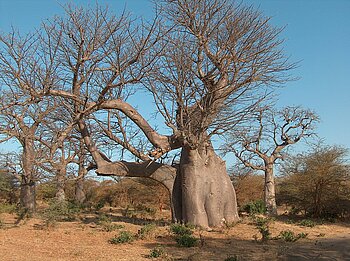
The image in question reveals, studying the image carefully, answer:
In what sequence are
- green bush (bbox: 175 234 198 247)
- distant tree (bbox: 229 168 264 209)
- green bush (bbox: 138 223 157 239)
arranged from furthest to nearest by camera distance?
distant tree (bbox: 229 168 264 209)
green bush (bbox: 138 223 157 239)
green bush (bbox: 175 234 198 247)

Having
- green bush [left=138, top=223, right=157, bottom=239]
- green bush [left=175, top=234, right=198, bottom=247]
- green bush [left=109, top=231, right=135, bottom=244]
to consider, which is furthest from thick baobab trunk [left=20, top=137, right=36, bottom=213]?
green bush [left=175, top=234, right=198, bottom=247]

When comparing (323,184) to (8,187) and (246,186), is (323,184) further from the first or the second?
(8,187)

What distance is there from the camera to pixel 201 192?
35.8 feet

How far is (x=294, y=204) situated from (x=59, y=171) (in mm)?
10845

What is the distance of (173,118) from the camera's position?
1022cm

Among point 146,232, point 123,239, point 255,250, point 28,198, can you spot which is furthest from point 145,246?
point 28,198

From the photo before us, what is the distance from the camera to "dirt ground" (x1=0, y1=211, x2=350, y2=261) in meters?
6.97

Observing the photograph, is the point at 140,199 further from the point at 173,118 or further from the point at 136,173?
the point at 173,118

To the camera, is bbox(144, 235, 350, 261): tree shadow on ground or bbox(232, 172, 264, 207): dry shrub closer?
bbox(144, 235, 350, 261): tree shadow on ground

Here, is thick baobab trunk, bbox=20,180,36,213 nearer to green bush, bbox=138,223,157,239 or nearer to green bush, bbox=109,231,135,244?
→ green bush, bbox=138,223,157,239

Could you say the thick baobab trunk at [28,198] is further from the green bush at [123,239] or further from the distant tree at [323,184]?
the distant tree at [323,184]

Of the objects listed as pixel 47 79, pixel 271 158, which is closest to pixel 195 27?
pixel 47 79

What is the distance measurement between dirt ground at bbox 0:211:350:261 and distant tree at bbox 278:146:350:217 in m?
5.45

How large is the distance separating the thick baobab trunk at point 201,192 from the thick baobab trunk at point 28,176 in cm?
403
